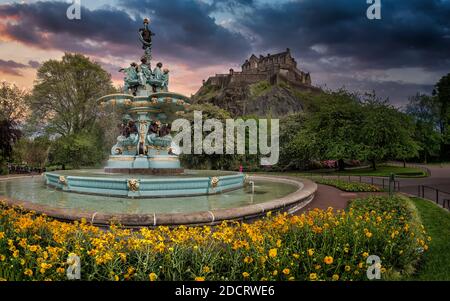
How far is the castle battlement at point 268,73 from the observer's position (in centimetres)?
10238

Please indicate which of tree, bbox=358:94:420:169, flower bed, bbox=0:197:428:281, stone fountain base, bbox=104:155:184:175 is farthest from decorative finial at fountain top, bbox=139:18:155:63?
tree, bbox=358:94:420:169

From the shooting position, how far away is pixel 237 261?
181 inches

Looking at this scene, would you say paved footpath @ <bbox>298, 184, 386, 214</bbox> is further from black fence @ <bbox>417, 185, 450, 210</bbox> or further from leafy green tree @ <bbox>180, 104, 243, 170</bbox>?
leafy green tree @ <bbox>180, 104, 243, 170</bbox>

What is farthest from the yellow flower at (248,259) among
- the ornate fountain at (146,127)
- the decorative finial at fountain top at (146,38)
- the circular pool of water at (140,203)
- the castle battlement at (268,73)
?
the castle battlement at (268,73)

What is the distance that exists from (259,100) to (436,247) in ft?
254

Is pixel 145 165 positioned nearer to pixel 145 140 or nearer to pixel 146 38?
pixel 145 140

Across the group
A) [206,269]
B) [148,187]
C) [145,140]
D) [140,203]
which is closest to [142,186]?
[148,187]

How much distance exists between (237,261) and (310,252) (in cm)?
106

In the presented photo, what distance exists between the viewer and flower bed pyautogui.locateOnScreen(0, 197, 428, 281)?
14.1 ft

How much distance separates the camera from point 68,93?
42000 mm

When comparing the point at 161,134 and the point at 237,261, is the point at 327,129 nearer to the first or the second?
the point at 161,134

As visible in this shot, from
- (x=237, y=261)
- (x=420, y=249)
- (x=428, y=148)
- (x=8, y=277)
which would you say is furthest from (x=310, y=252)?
(x=428, y=148)

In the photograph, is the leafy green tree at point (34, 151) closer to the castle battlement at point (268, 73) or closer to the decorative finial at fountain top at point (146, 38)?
the decorative finial at fountain top at point (146, 38)

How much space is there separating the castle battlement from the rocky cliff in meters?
6.66
